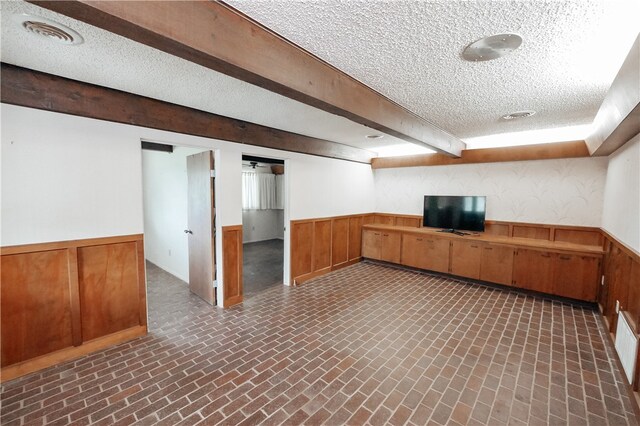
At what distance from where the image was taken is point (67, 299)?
2488 millimetres

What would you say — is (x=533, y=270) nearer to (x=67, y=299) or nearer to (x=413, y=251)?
(x=413, y=251)

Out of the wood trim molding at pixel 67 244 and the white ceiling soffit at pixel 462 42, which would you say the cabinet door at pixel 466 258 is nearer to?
the white ceiling soffit at pixel 462 42

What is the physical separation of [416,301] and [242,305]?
8.34ft

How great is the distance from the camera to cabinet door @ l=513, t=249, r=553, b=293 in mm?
4004

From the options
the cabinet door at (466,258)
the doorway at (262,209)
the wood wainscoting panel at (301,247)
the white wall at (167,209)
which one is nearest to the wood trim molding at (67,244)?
the white wall at (167,209)

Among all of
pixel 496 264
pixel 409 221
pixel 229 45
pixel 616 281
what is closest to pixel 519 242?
pixel 496 264

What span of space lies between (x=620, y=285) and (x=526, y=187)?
228 centimetres

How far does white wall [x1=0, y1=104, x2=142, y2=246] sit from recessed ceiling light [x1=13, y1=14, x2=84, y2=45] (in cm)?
95

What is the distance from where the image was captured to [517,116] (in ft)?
10.5

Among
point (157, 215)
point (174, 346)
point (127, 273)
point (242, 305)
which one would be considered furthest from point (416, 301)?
point (157, 215)

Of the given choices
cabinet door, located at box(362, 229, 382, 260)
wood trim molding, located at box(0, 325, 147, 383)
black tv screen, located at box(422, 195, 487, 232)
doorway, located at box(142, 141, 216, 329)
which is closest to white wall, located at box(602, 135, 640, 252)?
black tv screen, located at box(422, 195, 487, 232)

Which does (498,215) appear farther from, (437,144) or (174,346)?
(174,346)

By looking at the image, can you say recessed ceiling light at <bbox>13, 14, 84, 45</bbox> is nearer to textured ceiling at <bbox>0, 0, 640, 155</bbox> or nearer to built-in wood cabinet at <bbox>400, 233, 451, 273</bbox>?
textured ceiling at <bbox>0, 0, 640, 155</bbox>

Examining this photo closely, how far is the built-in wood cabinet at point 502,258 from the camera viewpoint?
3.77m
